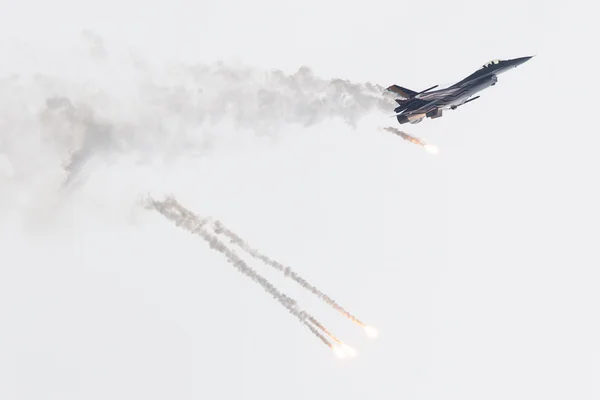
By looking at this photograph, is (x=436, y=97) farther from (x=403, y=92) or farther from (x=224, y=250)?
(x=224, y=250)

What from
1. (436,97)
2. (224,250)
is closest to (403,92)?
(436,97)

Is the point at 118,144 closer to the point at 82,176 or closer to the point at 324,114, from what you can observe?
the point at 82,176

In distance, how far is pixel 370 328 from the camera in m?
87.3

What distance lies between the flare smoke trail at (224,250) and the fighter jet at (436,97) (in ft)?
85.9

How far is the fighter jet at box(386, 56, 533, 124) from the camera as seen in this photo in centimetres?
9662

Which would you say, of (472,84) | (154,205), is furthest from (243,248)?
(472,84)

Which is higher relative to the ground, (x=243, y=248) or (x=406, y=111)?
(x=406, y=111)

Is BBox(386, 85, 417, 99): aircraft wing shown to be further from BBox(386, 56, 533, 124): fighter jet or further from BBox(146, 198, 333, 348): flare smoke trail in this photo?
BBox(146, 198, 333, 348): flare smoke trail

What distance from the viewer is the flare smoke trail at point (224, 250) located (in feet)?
282

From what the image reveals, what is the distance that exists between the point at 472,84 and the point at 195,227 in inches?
1452

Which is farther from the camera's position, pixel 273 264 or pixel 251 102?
pixel 251 102

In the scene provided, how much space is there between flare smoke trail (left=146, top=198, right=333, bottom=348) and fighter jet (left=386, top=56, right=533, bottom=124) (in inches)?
1031

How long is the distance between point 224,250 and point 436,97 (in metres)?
31.2

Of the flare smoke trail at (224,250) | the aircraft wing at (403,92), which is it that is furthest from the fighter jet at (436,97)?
the flare smoke trail at (224,250)
